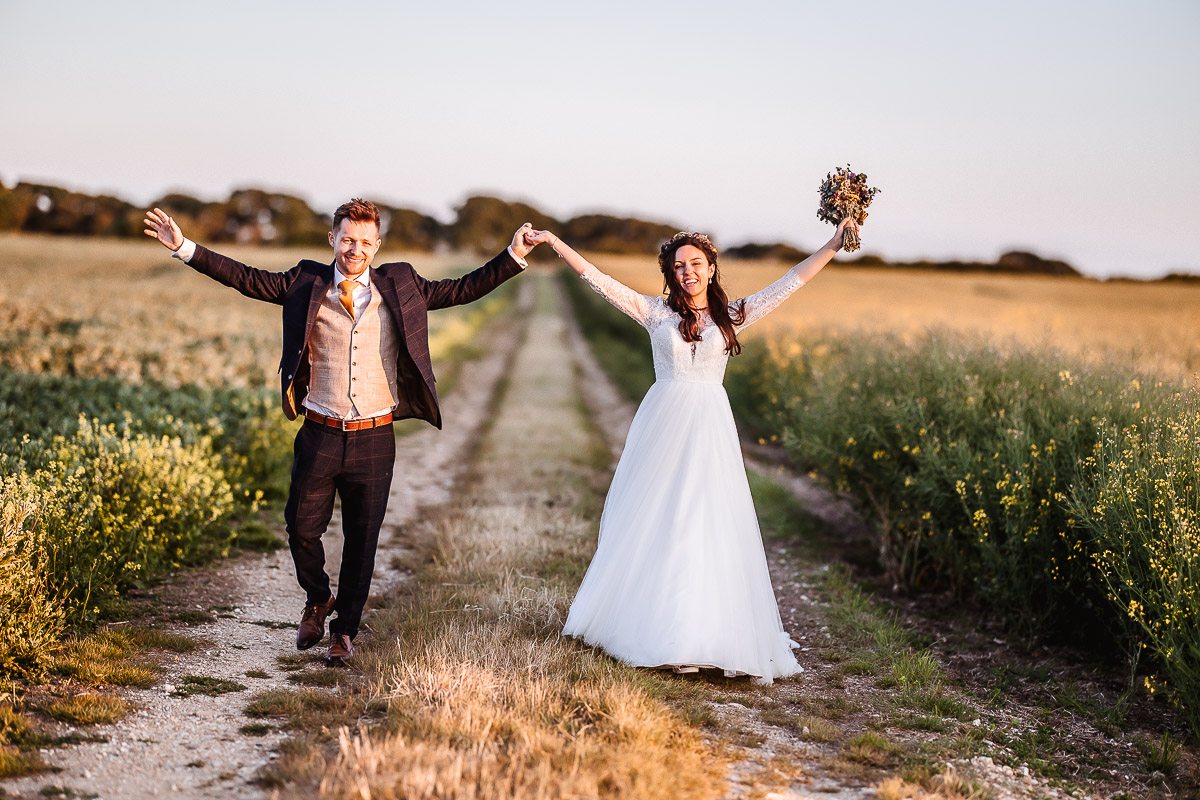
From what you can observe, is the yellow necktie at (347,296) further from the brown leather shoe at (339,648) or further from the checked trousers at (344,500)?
the brown leather shoe at (339,648)

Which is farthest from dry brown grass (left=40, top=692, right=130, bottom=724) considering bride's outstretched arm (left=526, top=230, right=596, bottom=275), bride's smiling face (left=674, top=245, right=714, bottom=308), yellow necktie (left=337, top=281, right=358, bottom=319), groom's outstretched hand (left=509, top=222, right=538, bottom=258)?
bride's smiling face (left=674, top=245, right=714, bottom=308)

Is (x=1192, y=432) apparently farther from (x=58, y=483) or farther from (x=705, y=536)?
(x=58, y=483)

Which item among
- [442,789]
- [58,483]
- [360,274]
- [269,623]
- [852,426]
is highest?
[360,274]

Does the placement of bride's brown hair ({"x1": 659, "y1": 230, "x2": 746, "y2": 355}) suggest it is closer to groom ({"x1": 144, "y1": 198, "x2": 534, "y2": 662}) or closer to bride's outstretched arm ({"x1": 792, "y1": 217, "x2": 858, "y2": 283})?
bride's outstretched arm ({"x1": 792, "y1": 217, "x2": 858, "y2": 283})

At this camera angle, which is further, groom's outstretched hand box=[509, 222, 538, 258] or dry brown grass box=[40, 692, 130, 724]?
groom's outstretched hand box=[509, 222, 538, 258]

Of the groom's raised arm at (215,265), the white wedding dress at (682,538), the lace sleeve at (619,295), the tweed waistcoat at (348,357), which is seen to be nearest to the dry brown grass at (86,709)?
the tweed waistcoat at (348,357)

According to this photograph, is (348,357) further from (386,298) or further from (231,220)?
(231,220)

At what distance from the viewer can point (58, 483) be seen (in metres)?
6.00

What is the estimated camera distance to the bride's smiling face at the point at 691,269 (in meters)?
5.62

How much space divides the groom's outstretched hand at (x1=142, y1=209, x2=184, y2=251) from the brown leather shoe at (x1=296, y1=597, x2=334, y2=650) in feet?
8.04

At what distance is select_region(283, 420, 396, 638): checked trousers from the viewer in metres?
5.21

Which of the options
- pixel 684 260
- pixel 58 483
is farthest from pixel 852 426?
pixel 58 483

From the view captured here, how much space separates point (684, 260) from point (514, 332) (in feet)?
92.8

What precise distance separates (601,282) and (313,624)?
295 cm
